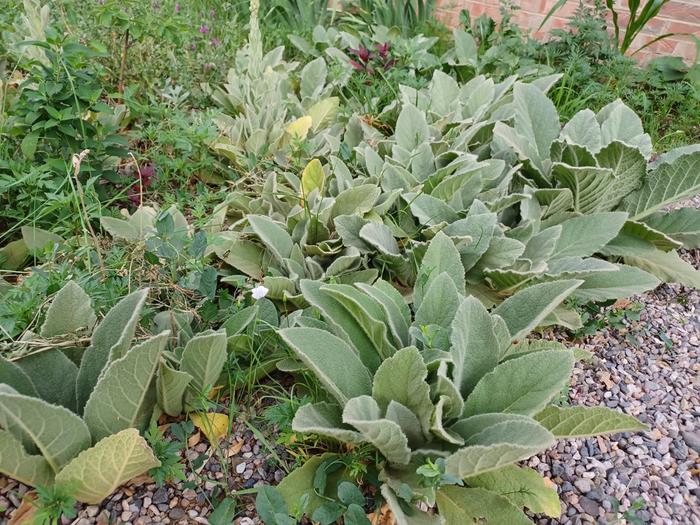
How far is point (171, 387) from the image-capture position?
1.41 m

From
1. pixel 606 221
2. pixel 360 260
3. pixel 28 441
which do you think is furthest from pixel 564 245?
pixel 28 441

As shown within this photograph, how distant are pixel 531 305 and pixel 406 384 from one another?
446 millimetres

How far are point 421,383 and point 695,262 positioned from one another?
5.33ft

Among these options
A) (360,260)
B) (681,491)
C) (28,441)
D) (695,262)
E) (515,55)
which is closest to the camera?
(28,441)

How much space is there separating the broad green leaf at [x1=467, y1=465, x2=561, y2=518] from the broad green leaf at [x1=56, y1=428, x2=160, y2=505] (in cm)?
71

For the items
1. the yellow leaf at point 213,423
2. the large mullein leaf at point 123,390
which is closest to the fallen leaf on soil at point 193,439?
the yellow leaf at point 213,423

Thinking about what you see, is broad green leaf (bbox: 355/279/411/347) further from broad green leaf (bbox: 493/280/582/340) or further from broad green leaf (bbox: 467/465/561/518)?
broad green leaf (bbox: 467/465/561/518)

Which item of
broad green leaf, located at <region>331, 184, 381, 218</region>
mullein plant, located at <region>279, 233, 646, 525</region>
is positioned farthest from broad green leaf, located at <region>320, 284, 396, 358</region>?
broad green leaf, located at <region>331, 184, 381, 218</region>

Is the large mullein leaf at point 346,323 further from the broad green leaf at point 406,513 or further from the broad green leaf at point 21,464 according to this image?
the broad green leaf at point 21,464

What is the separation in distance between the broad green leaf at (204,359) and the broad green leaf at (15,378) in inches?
12.8

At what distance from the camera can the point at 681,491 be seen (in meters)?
1.47

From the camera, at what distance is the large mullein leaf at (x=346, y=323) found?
60.9 inches

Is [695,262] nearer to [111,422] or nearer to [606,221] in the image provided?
[606,221]

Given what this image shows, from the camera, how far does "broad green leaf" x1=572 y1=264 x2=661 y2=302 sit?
6.14 ft
